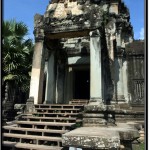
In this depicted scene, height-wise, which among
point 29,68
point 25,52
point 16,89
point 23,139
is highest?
point 25,52

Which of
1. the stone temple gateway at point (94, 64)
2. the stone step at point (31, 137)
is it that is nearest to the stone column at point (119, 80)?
the stone temple gateway at point (94, 64)

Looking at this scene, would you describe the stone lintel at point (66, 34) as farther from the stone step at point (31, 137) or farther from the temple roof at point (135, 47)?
the stone step at point (31, 137)

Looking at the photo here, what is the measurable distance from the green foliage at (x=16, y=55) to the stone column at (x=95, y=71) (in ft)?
19.3

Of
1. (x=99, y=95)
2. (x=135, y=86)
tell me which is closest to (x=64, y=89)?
(x=135, y=86)

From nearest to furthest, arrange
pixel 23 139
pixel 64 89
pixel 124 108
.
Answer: pixel 23 139, pixel 124 108, pixel 64 89

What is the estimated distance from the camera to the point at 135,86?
9.96 meters

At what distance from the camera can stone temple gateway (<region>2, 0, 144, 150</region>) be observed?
6965 millimetres

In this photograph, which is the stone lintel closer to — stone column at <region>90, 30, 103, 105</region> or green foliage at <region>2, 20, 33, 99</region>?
stone column at <region>90, 30, 103, 105</region>

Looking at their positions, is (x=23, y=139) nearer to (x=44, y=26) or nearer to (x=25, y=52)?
(x=44, y=26)

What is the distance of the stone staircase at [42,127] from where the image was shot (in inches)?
214

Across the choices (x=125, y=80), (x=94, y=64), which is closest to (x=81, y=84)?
(x=125, y=80)

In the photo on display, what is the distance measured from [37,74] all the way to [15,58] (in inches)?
182

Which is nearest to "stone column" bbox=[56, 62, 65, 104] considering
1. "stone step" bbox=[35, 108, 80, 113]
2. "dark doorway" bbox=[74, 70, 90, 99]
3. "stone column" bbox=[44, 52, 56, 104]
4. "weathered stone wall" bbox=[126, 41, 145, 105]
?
"stone column" bbox=[44, 52, 56, 104]

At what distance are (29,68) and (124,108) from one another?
19.6 ft
